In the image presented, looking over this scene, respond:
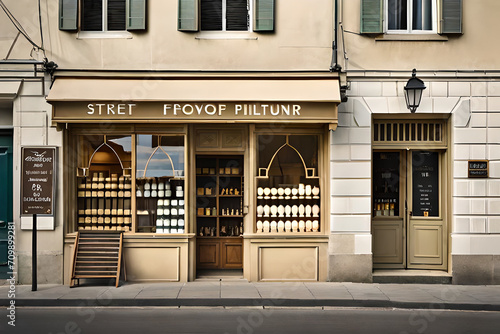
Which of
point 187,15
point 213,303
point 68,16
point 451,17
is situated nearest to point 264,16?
point 187,15

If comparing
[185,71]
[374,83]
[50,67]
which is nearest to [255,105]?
[185,71]

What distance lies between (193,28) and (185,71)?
91 cm

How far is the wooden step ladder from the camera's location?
10.6 meters

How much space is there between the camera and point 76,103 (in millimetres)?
10586

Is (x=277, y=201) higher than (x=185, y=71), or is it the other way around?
(x=185, y=71)

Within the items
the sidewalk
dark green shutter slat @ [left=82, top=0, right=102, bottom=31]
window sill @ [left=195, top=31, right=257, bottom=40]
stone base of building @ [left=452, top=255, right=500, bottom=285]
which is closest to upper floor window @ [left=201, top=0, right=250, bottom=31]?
window sill @ [left=195, top=31, right=257, bottom=40]

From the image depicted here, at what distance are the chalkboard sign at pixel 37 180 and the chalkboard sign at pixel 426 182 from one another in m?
7.73

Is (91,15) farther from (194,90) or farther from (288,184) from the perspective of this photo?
(288,184)

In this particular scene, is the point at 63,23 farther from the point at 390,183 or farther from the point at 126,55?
the point at 390,183

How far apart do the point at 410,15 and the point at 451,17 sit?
835 mm

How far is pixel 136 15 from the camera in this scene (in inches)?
433

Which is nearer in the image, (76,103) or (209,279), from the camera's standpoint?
(76,103)

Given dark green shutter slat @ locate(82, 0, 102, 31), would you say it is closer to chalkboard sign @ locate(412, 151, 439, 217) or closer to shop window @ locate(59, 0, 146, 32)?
shop window @ locate(59, 0, 146, 32)

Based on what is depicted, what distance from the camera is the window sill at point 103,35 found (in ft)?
36.5
